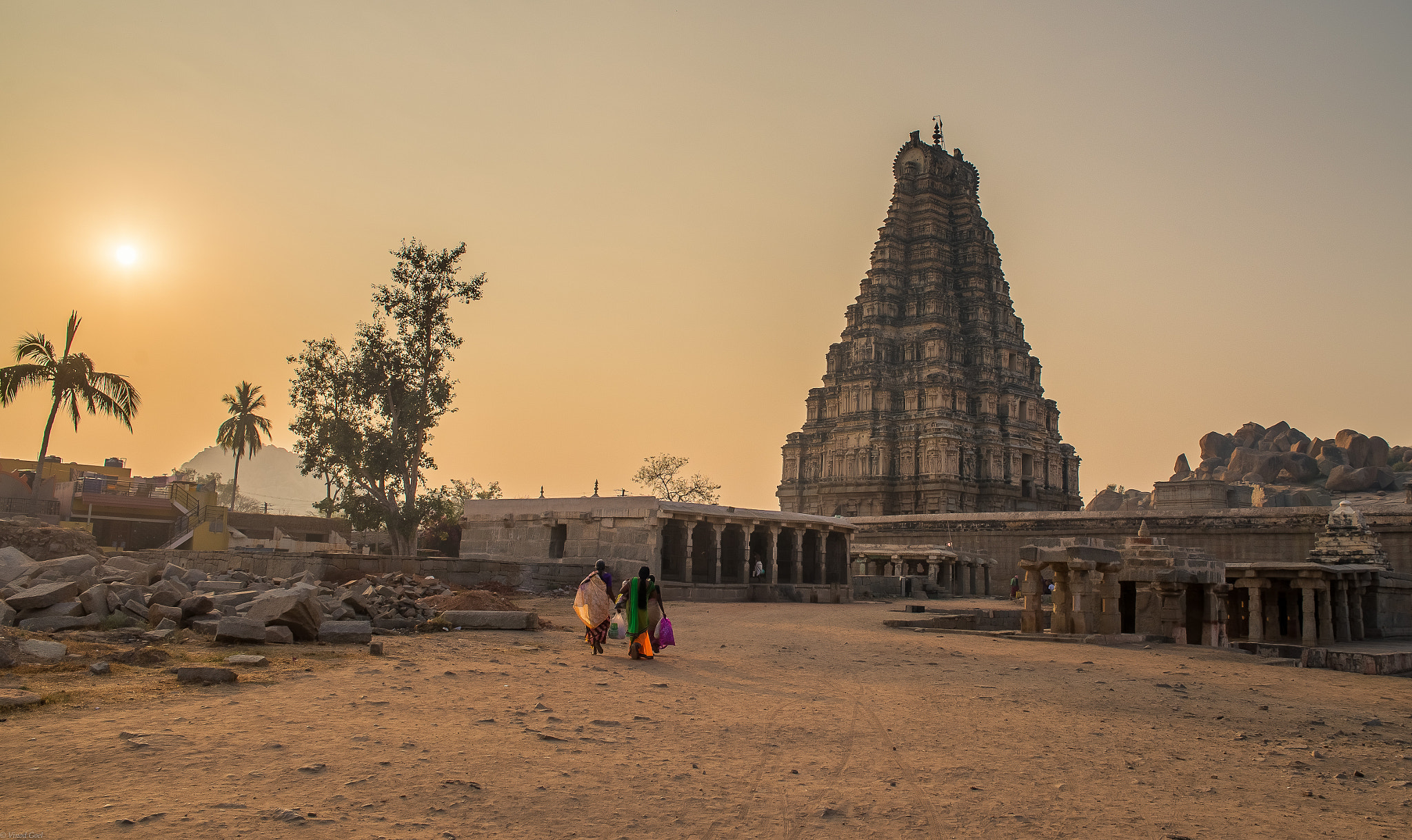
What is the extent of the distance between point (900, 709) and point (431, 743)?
4.64m

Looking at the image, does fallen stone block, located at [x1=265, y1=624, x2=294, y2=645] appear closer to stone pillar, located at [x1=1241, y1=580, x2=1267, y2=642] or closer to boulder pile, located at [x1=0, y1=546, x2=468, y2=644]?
boulder pile, located at [x1=0, y1=546, x2=468, y2=644]

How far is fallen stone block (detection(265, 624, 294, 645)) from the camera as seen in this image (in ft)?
39.4

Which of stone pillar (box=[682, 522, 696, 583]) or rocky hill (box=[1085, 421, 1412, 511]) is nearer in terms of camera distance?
stone pillar (box=[682, 522, 696, 583])

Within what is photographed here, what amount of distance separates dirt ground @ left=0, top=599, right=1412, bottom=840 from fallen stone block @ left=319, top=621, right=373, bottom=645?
2.39 feet

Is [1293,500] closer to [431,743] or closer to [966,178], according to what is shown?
[966,178]

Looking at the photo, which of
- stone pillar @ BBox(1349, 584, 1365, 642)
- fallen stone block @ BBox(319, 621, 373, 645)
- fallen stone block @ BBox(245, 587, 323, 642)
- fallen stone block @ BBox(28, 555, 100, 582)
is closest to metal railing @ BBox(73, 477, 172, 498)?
fallen stone block @ BBox(28, 555, 100, 582)

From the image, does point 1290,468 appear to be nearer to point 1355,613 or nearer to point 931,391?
point 931,391

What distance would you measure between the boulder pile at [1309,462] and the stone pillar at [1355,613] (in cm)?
3919

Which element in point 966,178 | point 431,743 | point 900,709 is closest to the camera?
point 431,743

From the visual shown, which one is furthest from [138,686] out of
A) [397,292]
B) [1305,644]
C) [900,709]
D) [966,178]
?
[966,178]

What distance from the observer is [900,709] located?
9289 millimetres

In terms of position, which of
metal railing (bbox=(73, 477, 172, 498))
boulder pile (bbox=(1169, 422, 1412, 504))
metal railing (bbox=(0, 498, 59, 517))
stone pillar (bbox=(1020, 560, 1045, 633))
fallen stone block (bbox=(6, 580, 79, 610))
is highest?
boulder pile (bbox=(1169, 422, 1412, 504))

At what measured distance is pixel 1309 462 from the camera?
7250 centimetres

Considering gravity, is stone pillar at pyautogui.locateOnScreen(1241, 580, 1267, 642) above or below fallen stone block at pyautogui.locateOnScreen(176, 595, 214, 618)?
below
